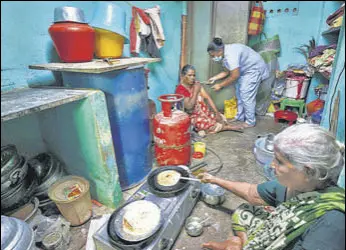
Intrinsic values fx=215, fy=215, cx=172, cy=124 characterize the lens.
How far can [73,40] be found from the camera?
173 cm

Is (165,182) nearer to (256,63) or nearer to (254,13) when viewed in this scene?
(256,63)

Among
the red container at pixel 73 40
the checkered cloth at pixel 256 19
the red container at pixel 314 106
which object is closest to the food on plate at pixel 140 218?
the red container at pixel 73 40

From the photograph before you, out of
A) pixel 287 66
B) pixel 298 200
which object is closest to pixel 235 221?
pixel 298 200

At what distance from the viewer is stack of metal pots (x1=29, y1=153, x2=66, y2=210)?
1803 mm

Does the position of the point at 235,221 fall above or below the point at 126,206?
below

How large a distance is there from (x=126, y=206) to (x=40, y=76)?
146 centimetres

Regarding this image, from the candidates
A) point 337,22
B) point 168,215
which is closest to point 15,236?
point 168,215

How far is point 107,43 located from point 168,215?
160 centimetres

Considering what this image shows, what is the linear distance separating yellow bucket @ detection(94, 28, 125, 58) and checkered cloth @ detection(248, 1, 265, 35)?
294cm

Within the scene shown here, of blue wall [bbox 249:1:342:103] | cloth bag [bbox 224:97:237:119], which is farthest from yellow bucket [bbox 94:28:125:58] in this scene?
blue wall [bbox 249:1:342:103]

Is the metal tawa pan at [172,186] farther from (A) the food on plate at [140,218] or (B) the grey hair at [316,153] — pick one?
(B) the grey hair at [316,153]

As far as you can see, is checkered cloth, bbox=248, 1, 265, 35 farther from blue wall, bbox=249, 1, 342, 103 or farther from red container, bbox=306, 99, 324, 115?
red container, bbox=306, 99, 324, 115

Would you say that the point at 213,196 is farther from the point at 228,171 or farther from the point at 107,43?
the point at 107,43

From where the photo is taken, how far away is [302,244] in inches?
33.5
